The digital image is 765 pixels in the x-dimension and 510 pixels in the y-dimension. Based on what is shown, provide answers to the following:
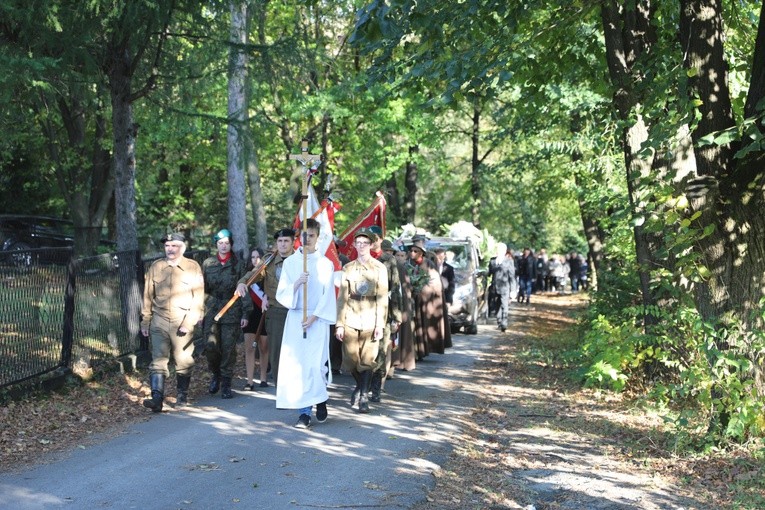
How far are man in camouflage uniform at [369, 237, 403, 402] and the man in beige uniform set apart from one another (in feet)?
0.90

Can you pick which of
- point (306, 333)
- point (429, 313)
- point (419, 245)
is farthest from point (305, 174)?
point (429, 313)

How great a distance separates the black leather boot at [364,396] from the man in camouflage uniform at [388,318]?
207 millimetres

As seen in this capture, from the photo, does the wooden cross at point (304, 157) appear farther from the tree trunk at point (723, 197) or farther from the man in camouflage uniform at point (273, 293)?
the tree trunk at point (723, 197)

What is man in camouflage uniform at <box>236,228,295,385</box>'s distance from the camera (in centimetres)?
1234

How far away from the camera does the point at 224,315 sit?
12930 millimetres

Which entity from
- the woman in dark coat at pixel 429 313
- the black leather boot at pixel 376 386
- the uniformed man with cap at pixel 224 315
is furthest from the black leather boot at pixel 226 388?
the woman in dark coat at pixel 429 313

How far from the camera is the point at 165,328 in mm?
11578

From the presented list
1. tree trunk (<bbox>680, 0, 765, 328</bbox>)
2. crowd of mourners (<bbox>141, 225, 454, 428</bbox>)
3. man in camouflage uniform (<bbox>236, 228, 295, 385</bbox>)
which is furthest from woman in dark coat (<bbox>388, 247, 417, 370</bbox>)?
tree trunk (<bbox>680, 0, 765, 328</bbox>)

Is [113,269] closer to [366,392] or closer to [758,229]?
[366,392]

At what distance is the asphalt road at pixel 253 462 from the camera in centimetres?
743

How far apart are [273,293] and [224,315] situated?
67cm

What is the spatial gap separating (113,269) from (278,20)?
19696mm

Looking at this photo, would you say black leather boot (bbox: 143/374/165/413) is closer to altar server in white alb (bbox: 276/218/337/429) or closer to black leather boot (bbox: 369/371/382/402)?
altar server in white alb (bbox: 276/218/337/429)

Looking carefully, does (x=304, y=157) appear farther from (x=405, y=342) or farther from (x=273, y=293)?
(x=405, y=342)
